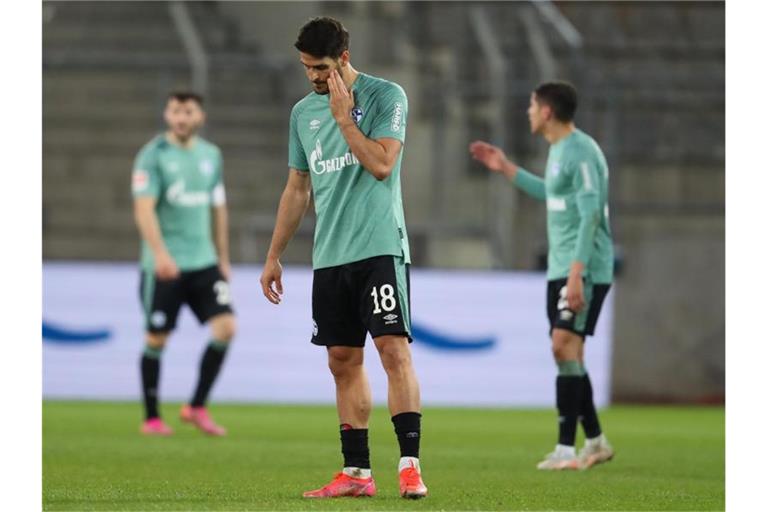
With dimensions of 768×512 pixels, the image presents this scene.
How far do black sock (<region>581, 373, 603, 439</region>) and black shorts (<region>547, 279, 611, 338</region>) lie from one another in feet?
1.10

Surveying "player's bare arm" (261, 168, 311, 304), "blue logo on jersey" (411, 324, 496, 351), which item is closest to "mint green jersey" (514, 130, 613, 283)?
"player's bare arm" (261, 168, 311, 304)

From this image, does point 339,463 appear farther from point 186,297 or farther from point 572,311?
point 186,297

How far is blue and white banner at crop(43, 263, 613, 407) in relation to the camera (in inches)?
574

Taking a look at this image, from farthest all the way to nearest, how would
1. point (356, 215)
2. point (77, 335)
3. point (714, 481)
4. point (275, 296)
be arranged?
point (77, 335)
point (714, 481)
point (275, 296)
point (356, 215)

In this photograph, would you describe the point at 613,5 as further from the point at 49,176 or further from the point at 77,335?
the point at 77,335

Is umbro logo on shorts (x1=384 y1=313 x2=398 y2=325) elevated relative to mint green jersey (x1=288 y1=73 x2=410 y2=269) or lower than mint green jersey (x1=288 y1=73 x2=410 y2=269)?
lower

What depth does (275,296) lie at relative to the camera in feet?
21.1

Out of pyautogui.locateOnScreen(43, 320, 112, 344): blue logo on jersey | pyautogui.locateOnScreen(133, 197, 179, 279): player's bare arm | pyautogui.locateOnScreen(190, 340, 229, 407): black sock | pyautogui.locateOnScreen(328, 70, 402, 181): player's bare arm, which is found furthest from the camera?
pyautogui.locateOnScreen(43, 320, 112, 344): blue logo on jersey

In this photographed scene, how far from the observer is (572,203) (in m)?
8.44

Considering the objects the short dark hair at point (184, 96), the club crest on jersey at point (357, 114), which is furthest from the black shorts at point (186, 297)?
the club crest on jersey at point (357, 114)

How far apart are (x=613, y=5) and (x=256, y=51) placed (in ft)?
14.7

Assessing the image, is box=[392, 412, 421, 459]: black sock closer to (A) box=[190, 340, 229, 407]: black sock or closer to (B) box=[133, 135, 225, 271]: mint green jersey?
(A) box=[190, 340, 229, 407]: black sock
